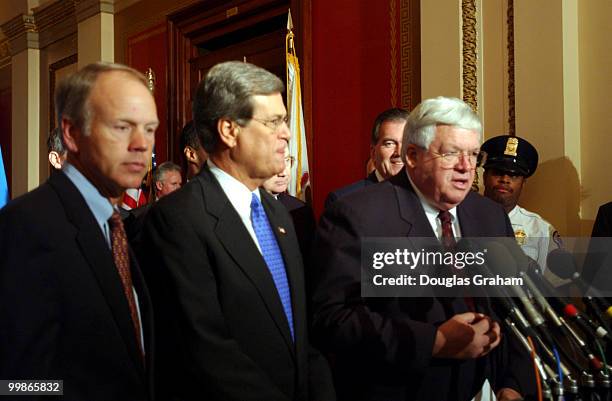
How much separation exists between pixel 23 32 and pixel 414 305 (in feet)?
27.0

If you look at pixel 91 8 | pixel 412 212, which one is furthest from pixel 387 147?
pixel 91 8

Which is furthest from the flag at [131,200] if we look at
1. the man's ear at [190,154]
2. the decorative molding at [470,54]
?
the decorative molding at [470,54]

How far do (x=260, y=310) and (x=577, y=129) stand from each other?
108 inches

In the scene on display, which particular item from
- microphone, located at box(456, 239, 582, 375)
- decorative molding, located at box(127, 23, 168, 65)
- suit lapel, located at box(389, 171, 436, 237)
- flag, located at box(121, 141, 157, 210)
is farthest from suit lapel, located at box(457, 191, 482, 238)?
decorative molding, located at box(127, 23, 168, 65)

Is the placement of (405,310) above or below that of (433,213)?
below

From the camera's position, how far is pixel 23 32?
30.1 feet

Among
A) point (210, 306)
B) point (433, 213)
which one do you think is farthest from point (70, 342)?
point (433, 213)

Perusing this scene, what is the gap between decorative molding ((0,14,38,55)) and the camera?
9.07 metres

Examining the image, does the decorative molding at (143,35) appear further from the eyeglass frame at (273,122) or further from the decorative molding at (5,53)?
the eyeglass frame at (273,122)

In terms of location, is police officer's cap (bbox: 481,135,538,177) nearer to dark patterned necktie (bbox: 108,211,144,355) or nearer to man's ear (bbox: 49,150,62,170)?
man's ear (bbox: 49,150,62,170)

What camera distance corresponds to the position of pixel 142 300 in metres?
1.75

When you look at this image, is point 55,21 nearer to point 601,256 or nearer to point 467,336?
point 601,256

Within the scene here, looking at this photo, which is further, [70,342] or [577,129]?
[577,129]

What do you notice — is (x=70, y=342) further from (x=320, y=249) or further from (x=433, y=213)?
(x=433, y=213)
